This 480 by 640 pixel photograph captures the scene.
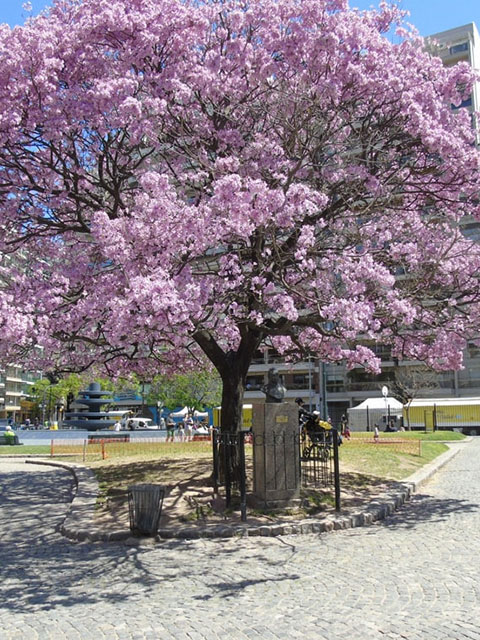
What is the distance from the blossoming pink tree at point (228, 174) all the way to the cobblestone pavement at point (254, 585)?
2.87 metres

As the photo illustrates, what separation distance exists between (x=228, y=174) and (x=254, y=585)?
5753 mm

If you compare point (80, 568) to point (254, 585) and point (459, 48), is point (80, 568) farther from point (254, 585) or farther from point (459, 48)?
point (459, 48)

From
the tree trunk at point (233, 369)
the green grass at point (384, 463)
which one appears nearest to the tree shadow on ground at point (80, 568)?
the tree trunk at point (233, 369)

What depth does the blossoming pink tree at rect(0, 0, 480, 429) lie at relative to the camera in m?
8.22

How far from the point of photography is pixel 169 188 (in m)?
8.55

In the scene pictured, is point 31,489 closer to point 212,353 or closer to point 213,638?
point 212,353

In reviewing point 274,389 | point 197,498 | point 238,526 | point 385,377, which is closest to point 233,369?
point 274,389

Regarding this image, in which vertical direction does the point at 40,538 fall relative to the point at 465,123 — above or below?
below

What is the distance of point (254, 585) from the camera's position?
596cm

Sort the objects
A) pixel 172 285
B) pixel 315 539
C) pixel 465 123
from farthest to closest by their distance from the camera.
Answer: pixel 465 123, pixel 315 539, pixel 172 285

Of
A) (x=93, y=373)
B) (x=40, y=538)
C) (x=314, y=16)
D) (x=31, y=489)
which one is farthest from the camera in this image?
(x=93, y=373)

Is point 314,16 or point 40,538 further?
point 314,16

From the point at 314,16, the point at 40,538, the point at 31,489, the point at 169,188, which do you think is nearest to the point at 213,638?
the point at 40,538

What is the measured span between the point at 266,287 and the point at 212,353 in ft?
10.8
